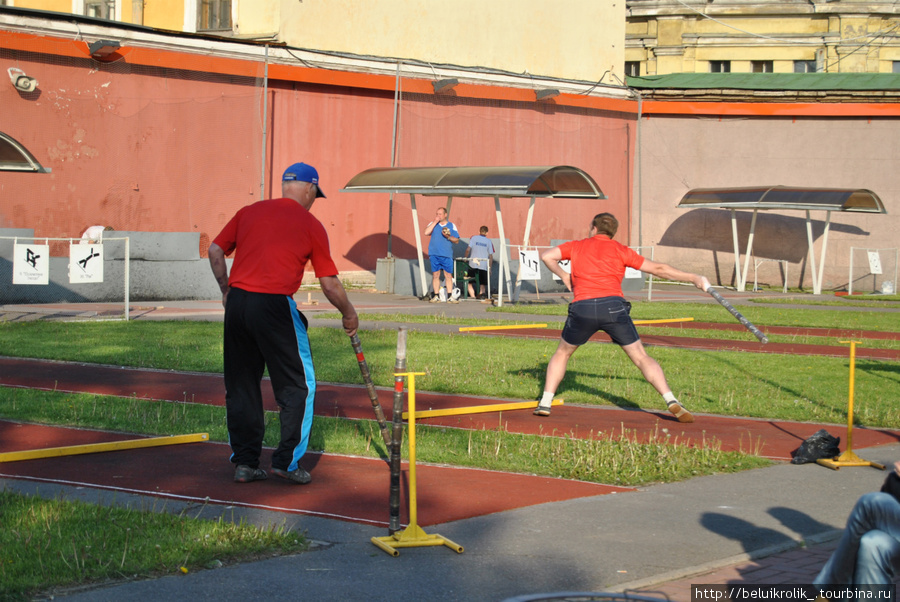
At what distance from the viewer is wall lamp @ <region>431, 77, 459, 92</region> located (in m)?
29.5

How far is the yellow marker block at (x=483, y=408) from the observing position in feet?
28.7

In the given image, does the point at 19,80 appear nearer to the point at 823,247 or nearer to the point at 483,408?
the point at 483,408

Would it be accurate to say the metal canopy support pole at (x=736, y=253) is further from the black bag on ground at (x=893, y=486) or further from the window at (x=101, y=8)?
the black bag on ground at (x=893, y=486)

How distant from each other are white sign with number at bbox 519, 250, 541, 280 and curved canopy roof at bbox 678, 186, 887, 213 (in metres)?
9.48

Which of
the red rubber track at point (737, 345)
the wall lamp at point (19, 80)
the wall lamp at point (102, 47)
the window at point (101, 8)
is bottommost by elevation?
the red rubber track at point (737, 345)

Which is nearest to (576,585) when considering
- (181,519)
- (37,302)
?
(181,519)

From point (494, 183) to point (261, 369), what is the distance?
1612cm

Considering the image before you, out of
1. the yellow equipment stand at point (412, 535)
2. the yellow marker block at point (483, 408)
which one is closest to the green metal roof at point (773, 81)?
the yellow marker block at point (483, 408)

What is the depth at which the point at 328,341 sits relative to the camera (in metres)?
14.5

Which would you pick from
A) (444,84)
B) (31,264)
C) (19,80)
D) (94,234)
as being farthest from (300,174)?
(444,84)

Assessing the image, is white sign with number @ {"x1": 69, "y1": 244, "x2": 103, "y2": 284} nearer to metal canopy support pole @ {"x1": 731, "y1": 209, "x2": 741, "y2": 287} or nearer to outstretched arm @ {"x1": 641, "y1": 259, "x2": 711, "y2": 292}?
outstretched arm @ {"x1": 641, "y1": 259, "x2": 711, "y2": 292}

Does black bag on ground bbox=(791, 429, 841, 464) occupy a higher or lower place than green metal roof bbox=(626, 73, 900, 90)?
lower

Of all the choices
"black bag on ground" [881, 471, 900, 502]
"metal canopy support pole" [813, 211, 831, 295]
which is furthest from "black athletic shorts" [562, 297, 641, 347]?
"metal canopy support pole" [813, 211, 831, 295]

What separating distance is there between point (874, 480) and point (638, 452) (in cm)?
160
